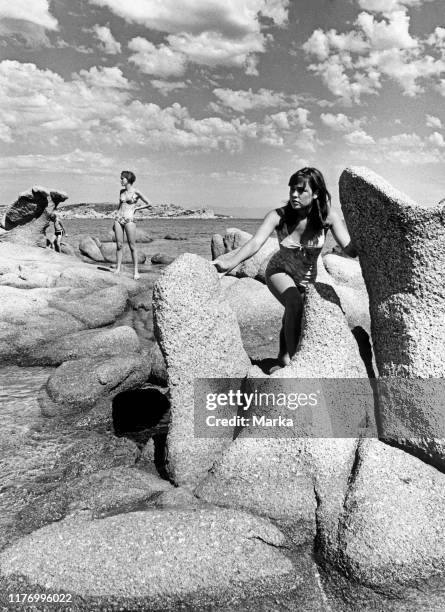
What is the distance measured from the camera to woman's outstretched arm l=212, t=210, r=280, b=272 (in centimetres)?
424

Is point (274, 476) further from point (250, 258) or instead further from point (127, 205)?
point (127, 205)

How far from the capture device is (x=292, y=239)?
15.0ft

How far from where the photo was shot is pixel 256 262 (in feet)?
38.4

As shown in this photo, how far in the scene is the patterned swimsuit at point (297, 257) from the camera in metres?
4.53

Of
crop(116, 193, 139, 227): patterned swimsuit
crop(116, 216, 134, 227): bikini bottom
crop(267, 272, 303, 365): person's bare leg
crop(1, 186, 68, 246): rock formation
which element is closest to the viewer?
crop(267, 272, 303, 365): person's bare leg

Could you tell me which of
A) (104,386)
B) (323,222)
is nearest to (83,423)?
(104,386)

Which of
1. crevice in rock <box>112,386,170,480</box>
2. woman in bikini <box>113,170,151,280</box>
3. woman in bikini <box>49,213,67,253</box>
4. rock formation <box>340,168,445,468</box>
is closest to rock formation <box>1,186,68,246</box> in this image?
woman in bikini <box>49,213,67,253</box>

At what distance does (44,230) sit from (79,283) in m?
5.05

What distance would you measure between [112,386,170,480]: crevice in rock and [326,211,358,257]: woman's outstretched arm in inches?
106

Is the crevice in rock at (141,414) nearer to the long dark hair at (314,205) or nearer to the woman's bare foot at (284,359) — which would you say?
the woman's bare foot at (284,359)

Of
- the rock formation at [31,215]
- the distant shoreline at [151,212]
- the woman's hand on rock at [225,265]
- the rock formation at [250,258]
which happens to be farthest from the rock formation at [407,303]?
the distant shoreline at [151,212]

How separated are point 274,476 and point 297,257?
1898 millimetres

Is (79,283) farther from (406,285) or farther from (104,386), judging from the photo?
(406,285)

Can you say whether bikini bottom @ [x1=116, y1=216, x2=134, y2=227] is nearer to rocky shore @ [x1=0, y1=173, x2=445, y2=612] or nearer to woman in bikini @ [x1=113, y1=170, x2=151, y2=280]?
woman in bikini @ [x1=113, y1=170, x2=151, y2=280]
